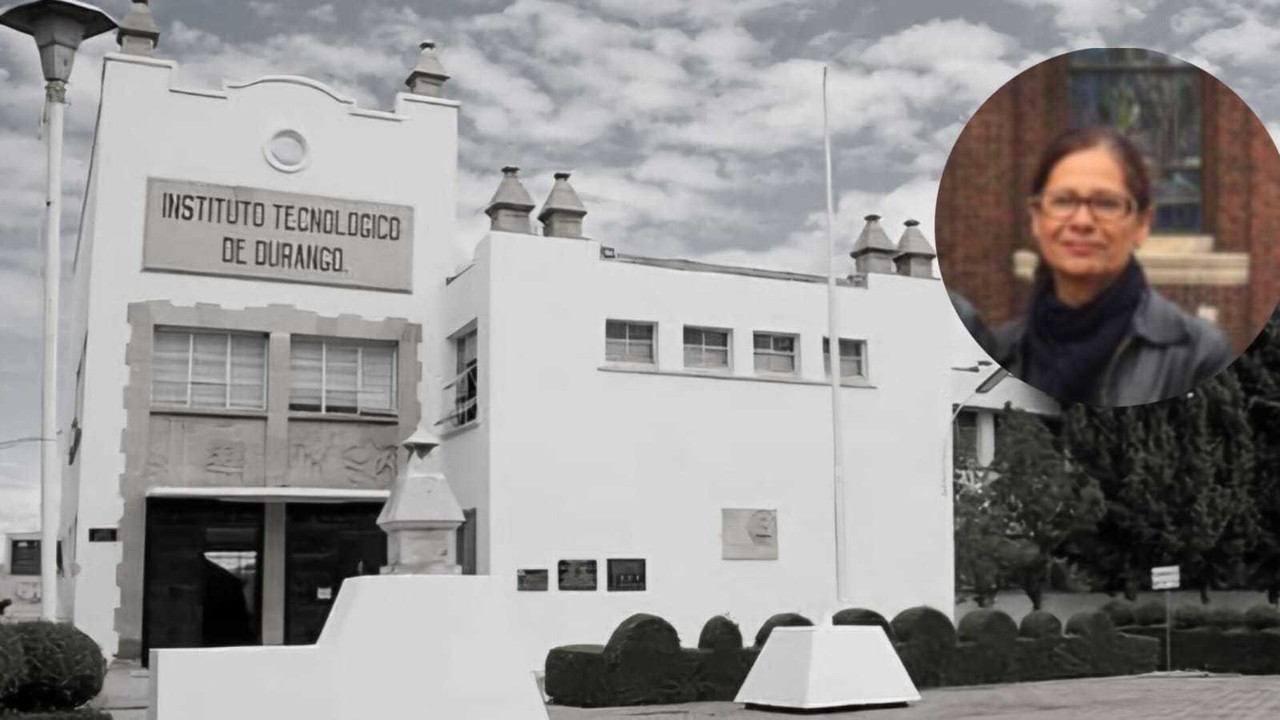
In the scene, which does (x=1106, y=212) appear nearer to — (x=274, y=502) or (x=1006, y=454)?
(x=274, y=502)

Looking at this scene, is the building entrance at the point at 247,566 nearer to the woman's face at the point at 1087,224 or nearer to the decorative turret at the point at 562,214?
the decorative turret at the point at 562,214

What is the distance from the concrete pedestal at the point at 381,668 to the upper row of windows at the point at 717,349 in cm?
1383

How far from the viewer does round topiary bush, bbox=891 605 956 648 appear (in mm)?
22875

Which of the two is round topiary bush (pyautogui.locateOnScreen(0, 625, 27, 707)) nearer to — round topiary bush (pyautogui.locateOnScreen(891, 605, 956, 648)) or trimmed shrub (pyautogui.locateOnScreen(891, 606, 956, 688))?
trimmed shrub (pyautogui.locateOnScreen(891, 606, 956, 688))

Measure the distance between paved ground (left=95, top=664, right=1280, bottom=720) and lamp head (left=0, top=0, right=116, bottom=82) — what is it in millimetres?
8067

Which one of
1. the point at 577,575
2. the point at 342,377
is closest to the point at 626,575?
the point at 577,575

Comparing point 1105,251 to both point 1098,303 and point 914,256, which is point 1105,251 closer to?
point 1098,303

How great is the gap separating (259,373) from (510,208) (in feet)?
19.0

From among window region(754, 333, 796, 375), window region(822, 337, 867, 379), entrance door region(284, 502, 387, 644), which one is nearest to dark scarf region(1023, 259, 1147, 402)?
window region(754, 333, 796, 375)

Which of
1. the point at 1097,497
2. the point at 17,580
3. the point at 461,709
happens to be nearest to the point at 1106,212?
the point at 461,709

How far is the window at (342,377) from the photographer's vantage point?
1103 inches

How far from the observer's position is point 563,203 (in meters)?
28.0

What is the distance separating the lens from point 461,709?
13.6 m

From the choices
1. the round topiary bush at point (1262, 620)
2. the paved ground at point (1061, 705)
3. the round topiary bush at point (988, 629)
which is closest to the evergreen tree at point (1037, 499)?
the round topiary bush at point (1262, 620)
